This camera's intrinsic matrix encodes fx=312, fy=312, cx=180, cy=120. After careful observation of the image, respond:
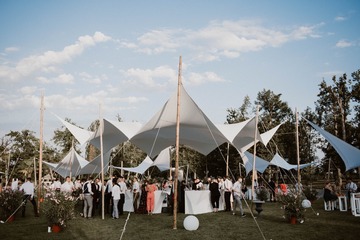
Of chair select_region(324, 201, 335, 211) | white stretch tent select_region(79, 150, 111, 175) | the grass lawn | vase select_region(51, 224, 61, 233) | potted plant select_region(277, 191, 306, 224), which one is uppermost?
white stretch tent select_region(79, 150, 111, 175)

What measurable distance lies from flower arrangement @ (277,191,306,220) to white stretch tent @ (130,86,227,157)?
3.00 m

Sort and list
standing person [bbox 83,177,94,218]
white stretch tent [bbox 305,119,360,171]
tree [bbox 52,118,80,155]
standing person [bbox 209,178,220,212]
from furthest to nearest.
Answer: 1. tree [bbox 52,118,80,155]
2. standing person [bbox 209,178,220,212]
3. white stretch tent [bbox 305,119,360,171]
4. standing person [bbox 83,177,94,218]

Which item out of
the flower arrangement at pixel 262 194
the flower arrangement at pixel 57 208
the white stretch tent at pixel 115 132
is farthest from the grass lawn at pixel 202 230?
the flower arrangement at pixel 262 194

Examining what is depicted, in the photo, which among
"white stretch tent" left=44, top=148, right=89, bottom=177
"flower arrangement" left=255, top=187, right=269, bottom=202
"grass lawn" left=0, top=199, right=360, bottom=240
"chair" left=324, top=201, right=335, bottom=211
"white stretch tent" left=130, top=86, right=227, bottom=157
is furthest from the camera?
"white stretch tent" left=44, top=148, right=89, bottom=177

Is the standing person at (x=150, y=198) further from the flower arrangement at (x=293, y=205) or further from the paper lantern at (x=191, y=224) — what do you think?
the flower arrangement at (x=293, y=205)

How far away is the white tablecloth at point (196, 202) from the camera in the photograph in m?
13.6

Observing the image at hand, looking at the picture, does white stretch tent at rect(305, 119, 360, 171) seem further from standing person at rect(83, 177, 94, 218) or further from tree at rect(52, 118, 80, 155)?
tree at rect(52, 118, 80, 155)

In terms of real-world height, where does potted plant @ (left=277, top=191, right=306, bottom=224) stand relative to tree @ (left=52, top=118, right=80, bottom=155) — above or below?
below

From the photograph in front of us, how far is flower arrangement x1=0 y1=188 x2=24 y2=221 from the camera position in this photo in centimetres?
1152

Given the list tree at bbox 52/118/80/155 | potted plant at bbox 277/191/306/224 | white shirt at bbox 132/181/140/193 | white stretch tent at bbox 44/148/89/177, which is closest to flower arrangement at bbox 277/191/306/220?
potted plant at bbox 277/191/306/224

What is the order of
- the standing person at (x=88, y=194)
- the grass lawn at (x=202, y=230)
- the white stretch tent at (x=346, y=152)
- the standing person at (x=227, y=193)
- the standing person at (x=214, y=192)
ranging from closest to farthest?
the grass lawn at (x=202, y=230), the standing person at (x=88, y=194), the white stretch tent at (x=346, y=152), the standing person at (x=214, y=192), the standing person at (x=227, y=193)

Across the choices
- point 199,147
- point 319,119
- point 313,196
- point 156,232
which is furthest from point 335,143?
point 319,119

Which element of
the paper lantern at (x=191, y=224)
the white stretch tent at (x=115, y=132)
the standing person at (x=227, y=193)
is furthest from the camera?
the white stretch tent at (x=115, y=132)

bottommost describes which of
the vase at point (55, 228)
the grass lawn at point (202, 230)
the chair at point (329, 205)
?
the chair at point (329, 205)
